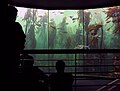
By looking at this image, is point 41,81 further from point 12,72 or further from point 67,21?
point 67,21

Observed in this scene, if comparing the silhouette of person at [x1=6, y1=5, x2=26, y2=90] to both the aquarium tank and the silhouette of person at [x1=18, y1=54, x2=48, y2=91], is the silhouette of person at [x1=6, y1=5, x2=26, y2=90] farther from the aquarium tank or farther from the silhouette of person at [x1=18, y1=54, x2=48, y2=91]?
the aquarium tank

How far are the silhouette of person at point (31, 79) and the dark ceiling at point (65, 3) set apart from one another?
3.93m

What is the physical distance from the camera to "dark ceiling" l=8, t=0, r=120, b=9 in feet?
20.5

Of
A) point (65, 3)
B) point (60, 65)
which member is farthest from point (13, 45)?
point (65, 3)

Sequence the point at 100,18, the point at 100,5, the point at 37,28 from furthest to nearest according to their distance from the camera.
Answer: the point at 100,18, the point at 37,28, the point at 100,5

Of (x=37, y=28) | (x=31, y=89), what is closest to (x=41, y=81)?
(x=31, y=89)

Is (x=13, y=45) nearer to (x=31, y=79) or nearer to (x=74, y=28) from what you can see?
(x=31, y=79)

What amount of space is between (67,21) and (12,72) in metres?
9.07

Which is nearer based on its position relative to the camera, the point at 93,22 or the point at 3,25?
the point at 3,25

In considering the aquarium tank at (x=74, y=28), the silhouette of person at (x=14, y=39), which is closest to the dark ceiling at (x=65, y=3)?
the aquarium tank at (x=74, y=28)

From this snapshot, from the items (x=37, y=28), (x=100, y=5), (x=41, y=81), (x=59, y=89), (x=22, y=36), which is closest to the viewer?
(x=22, y=36)

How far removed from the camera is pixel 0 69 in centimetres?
162

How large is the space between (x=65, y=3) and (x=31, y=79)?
4595mm

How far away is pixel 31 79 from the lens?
2260 mm
